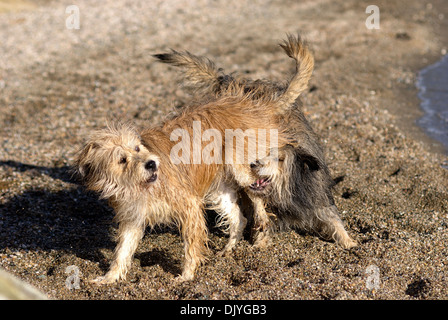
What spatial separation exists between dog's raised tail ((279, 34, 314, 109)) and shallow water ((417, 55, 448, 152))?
373 cm

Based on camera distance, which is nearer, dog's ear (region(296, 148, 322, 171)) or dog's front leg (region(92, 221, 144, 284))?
dog's front leg (region(92, 221, 144, 284))

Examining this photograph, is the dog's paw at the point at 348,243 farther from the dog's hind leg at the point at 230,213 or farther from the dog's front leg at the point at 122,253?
the dog's front leg at the point at 122,253

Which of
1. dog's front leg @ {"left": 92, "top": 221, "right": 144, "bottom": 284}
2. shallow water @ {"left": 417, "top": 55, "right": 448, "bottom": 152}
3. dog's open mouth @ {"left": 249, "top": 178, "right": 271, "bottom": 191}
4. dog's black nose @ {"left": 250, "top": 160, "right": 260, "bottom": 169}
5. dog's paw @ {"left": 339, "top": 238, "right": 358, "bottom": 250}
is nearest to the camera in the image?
dog's front leg @ {"left": 92, "top": 221, "right": 144, "bottom": 284}

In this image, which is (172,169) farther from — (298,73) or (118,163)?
(298,73)

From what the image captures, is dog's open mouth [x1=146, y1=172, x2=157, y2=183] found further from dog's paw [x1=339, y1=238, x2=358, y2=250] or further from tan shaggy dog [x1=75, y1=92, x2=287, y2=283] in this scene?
dog's paw [x1=339, y1=238, x2=358, y2=250]

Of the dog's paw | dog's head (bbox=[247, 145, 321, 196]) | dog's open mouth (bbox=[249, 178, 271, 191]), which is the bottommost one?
the dog's paw

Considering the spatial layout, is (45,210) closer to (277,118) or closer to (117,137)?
(117,137)

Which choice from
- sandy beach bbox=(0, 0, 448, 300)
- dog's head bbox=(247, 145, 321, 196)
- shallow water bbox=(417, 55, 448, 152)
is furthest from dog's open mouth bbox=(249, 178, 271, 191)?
shallow water bbox=(417, 55, 448, 152)

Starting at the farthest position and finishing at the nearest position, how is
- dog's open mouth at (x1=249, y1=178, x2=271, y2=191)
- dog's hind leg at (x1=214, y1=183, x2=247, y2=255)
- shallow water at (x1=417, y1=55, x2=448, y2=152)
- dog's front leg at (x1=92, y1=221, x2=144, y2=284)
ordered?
shallow water at (x1=417, y1=55, x2=448, y2=152) < dog's hind leg at (x1=214, y1=183, x2=247, y2=255) < dog's open mouth at (x1=249, y1=178, x2=271, y2=191) < dog's front leg at (x1=92, y1=221, x2=144, y2=284)

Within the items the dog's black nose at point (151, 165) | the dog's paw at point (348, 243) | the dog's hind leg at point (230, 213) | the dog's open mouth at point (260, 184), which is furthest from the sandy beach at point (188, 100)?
the dog's black nose at point (151, 165)

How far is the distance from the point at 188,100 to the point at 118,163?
4.50 metres

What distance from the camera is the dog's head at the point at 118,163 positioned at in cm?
454

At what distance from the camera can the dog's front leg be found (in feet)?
16.1

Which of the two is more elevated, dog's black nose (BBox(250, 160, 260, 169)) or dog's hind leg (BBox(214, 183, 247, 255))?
dog's black nose (BBox(250, 160, 260, 169))
